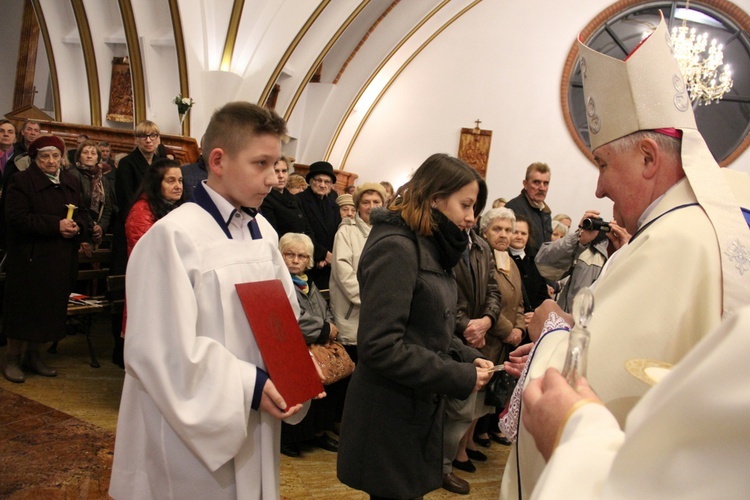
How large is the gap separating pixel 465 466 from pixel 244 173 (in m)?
2.82

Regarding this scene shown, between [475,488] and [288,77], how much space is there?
7.42m

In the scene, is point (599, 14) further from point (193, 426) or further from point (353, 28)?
point (193, 426)

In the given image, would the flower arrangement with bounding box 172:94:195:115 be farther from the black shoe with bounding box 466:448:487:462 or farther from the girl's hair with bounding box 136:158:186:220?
the black shoe with bounding box 466:448:487:462

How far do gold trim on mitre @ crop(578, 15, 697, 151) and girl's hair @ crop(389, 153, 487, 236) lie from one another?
0.50 metres

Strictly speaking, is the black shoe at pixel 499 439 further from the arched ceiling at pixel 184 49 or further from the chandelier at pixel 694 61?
the chandelier at pixel 694 61

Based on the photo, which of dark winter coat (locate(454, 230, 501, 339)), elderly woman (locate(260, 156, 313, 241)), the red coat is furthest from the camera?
elderly woman (locate(260, 156, 313, 241))

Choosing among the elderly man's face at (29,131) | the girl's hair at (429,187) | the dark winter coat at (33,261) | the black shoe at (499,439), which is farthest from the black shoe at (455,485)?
the elderly man's face at (29,131)

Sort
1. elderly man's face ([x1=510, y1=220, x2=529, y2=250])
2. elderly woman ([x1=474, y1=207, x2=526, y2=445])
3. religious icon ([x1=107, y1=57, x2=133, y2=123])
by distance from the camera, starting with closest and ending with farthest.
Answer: elderly woman ([x1=474, y1=207, x2=526, y2=445])
elderly man's face ([x1=510, y1=220, x2=529, y2=250])
religious icon ([x1=107, y1=57, x2=133, y2=123])

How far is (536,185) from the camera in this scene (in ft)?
16.9

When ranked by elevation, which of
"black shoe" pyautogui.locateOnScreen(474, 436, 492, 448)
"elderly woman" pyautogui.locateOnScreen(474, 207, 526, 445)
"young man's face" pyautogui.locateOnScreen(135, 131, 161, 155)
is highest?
"young man's face" pyautogui.locateOnScreen(135, 131, 161, 155)

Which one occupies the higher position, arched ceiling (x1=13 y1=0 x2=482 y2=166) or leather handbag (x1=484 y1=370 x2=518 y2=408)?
arched ceiling (x1=13 y1=0 x2=482 y2=166)

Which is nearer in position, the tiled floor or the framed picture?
the tiled floor

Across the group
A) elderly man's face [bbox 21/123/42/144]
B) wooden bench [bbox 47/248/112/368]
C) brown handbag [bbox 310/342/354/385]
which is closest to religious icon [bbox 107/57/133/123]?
elderly man's face [bbox 21/123/42/144]

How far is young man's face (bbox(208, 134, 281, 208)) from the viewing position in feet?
5.83
